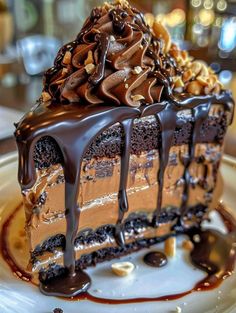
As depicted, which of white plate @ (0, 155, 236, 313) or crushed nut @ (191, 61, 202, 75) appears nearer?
white plate @ (0, 155, 236, 313)

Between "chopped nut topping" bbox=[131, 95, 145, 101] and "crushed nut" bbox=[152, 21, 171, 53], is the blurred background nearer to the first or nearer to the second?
"crushed nut" bbox=[152, 21, 171, 53]

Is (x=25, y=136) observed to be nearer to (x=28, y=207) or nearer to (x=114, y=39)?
(x=28, y=207)

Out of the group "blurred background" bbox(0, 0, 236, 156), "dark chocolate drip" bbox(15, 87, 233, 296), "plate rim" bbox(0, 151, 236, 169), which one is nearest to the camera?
"dark chocolate drip" bbox(15, 87, 233, 296)

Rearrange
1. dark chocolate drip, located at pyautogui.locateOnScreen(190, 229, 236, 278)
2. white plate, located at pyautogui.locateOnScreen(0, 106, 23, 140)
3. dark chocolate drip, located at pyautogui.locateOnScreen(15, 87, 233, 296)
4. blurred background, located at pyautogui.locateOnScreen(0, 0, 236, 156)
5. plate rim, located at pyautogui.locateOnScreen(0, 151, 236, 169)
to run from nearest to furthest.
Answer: dark chocolate drip, located at pyautogui.locateOnScreen(15, 87, 233, 296)
dark chocolate drip, located at pyautogui.locateOnScreen(190, 229, 236, 278)
plate rim, located at pyautogui.locateOnScreen(0, 151, 236, 169)
white plate, located at pyautogui.locateOnScreen(0, 106, 23, 140)
blurred background, located at pyautogui.locateOnScreen(0, 0, 236, 156)

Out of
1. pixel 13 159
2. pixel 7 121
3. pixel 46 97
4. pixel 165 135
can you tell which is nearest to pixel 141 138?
pixel 165 135

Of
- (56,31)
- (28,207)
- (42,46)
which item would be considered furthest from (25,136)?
(56,31)

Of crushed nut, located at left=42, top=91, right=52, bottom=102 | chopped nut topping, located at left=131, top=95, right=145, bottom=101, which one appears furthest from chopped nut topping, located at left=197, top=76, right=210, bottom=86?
crushed nut, located at left=42, top=91, right=52, bottom=102
